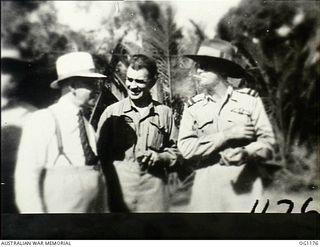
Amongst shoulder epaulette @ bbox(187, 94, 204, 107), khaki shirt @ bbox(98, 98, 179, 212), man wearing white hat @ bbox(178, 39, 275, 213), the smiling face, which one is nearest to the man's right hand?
man wearing white hat @ bbox(178, 39, 275, 213)

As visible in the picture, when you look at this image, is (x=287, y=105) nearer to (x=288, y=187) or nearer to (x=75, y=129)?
(x=288, y=187)

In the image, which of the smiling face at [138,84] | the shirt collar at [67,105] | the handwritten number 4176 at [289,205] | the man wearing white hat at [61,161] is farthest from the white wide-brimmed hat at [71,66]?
the handwritten number 4176 at [289,205]

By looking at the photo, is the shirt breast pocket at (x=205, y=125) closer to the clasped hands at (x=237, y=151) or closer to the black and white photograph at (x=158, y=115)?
the black and white photograph at (x=158, y=115)

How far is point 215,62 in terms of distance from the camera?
4133mm

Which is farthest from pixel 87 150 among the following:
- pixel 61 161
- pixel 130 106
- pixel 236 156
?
pixel 236 156

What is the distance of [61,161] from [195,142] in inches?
46.3

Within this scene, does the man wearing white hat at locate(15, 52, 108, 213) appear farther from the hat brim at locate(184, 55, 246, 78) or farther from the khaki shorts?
the hat brim at locate(184, 55, 246, 78)

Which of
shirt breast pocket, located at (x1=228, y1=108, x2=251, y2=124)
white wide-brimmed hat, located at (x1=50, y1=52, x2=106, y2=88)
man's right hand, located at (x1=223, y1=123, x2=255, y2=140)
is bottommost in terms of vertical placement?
man's right hand, located at (x1=223, y1=123, x2=255, y2=140)

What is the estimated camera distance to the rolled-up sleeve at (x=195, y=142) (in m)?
4.09

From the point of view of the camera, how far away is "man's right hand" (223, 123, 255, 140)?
4086 mm

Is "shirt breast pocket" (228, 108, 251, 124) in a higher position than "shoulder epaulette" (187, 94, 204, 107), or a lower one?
lower

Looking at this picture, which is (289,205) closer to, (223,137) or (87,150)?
(223,137)

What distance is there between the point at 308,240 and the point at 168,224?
119cm

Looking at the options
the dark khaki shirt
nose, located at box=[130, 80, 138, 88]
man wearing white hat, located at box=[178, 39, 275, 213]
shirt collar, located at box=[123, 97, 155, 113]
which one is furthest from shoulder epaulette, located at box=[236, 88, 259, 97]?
nose, located at box=[130, 80, 138, 88]
